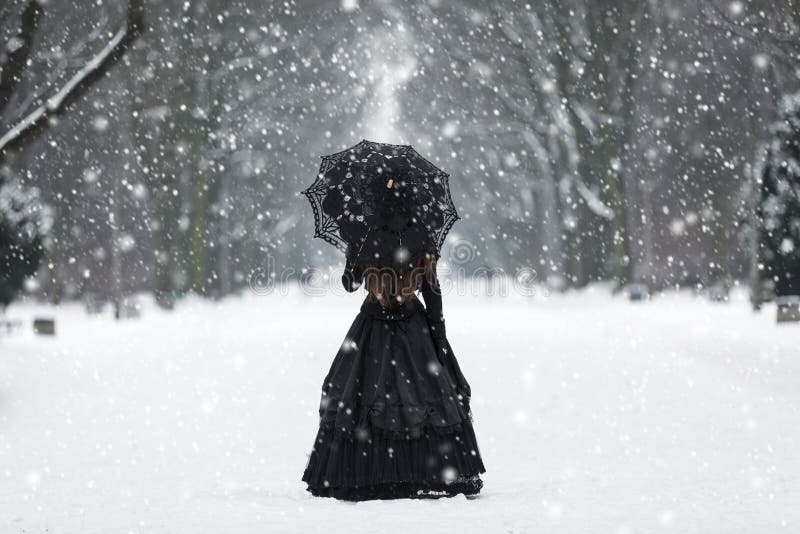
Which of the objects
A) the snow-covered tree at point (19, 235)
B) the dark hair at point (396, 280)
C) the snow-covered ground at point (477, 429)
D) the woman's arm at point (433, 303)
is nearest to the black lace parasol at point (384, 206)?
the dark hair at point (396, 280)

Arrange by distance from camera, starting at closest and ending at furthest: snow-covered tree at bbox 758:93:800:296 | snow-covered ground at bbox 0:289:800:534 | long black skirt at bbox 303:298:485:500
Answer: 1. snow-covered ground at bbox 0:289:800:534
2. long black skirt at bbox 303:298:485:500
3. snow-covered tree at bbox 758:93:800:296

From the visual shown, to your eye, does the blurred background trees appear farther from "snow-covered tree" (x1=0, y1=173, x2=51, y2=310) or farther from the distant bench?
"snow-covered tree" (x1=0, y1=173, x2=51, y2=310)

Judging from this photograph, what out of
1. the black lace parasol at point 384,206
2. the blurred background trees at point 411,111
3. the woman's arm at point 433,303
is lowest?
the woman's arm at point 433,303

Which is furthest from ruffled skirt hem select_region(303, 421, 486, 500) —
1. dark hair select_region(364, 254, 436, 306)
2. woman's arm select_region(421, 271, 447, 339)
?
dark hair select_region(364, 254, 436, 306)

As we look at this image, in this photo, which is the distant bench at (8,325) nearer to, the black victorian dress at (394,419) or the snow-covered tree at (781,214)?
the black victorian dress at (394,419)

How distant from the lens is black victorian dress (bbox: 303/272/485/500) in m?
6.11

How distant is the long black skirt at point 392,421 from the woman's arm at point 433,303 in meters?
0.06

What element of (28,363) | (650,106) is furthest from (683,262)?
(28,363)

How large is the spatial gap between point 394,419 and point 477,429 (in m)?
3.60

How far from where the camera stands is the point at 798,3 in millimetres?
13211

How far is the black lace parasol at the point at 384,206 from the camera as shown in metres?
6.21

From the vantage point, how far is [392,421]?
608cm

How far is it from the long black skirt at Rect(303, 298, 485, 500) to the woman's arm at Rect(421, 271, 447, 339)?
0.06m

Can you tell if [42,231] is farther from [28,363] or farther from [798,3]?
[798,3]
